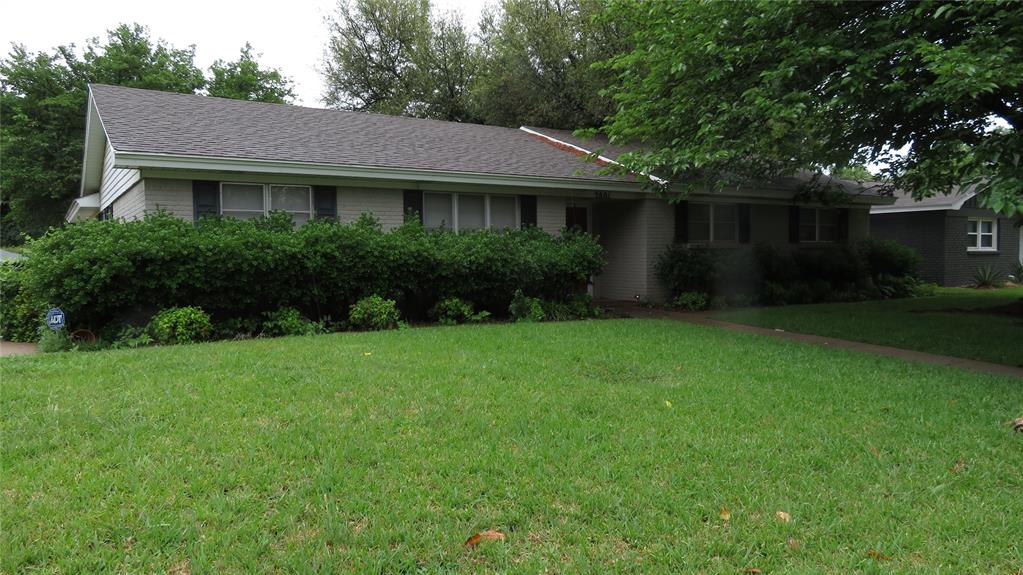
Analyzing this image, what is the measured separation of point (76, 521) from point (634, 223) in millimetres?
12977

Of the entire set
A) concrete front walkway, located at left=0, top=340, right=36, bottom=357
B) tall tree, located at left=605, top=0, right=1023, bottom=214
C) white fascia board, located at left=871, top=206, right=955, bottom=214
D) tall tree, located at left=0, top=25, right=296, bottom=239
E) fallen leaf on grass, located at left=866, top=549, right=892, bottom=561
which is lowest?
fallen leaf on grass, located at left=866, top=549, right=892, bottom=561

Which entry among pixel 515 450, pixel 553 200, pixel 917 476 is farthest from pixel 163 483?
pixel 553 200

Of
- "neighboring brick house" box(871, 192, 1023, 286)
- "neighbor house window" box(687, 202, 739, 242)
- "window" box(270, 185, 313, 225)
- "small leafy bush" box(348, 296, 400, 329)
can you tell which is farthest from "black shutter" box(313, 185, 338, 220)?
"neighboring brick house" box(871, 192, 1023, 286)

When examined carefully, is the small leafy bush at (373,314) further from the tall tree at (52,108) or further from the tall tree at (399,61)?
the tall tree at (52,108)

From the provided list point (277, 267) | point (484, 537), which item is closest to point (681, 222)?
point (277, 267)

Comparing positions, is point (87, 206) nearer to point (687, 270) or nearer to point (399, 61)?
point (687, 270)

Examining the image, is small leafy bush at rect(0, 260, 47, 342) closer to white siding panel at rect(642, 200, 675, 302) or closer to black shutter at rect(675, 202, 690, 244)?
white siding panel at rect(642, 200, 675, 302)

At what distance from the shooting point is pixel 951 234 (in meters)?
21.2

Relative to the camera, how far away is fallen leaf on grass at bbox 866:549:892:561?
280 cm

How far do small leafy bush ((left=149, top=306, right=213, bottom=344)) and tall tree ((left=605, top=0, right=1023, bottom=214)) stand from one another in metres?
7.08

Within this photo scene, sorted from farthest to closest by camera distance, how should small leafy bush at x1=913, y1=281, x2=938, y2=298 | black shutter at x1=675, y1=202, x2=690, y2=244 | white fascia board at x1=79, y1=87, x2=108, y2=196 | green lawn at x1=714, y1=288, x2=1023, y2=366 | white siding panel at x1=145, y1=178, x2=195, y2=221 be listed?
small leafy bush at x1=913, y1=281, x2=938, y2=298 < black shutter at x1=675, y1=202, x2=690, y2=244 < white fascia board at x1=79, y1=87, x2=108, y2=196 < white siding panel at x1=145, y1=178, x2=195, y2=221 < green lawn at x1=714, y1=288, x2=1023, y2=366

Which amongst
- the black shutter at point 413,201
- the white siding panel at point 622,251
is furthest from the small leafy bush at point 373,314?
the white siding panel at point 622,251

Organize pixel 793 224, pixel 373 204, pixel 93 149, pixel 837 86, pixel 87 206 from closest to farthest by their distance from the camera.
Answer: pixel 837 86, pixel 373 204, pixel 93 149, pixel 793 224, pixel 87 206

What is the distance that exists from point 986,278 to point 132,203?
25022mm
